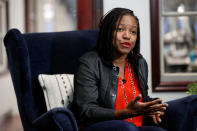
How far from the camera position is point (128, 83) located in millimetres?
1667

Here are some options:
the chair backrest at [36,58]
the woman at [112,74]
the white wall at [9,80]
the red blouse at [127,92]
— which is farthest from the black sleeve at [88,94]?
the white wall at [9,80]

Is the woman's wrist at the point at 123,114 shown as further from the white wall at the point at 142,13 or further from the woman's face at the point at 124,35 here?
the white wall at the point at 142,13

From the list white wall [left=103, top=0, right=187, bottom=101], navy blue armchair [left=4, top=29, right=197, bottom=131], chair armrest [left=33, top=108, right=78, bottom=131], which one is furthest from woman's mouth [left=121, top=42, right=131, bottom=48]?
white wall [left=103, top=0, right=187, bottom=101]

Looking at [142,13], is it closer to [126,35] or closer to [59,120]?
[126,35]

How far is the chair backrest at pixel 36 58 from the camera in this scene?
5.10 ft

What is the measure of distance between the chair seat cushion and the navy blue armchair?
0.25 feet

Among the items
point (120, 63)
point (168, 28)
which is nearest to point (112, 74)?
point (120, 63)

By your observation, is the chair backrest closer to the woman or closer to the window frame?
the woman

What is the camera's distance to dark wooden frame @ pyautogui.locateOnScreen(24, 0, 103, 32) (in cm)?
227

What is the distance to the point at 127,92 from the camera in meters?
1.63

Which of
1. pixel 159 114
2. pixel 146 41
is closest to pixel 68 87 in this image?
pixel 159 114

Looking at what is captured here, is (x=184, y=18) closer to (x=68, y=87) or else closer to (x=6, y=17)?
(x=68, y=87)

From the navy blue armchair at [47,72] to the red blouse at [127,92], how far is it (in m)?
0.16

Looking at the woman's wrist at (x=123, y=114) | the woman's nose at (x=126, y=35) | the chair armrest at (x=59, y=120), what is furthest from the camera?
the woman's nose at (x=126, y=35)
